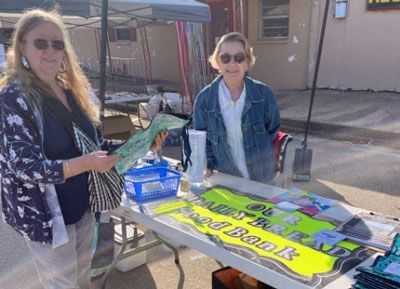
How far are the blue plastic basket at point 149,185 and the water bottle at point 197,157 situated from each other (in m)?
0.14

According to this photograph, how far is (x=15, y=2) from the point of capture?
5.50 m

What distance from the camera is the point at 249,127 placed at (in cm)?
271

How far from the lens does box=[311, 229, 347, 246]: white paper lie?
1.74 metres

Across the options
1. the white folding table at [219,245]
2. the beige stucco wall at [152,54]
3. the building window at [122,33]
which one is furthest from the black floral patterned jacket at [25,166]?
the building window at [122,33]

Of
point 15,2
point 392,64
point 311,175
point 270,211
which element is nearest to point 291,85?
point 392,64

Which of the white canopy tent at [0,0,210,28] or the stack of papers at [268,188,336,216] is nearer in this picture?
the stack of papers at [268,188,336,216]

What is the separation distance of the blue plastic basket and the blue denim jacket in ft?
1.36

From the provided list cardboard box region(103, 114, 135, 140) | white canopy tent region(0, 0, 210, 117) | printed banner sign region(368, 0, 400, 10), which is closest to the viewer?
white canopy tent region(0, 0, 210, 117)

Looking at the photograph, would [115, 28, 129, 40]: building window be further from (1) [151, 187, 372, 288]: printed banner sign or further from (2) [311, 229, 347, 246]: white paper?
(2) [311, 229, 347, 246]: white paper

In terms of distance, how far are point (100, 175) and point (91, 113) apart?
34 centimetres

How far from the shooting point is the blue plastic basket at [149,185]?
2.29 meters

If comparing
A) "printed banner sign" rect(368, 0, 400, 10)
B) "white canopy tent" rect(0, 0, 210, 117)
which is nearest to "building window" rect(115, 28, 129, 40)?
"white canopy tent" rect(0, 0, 210, 117)

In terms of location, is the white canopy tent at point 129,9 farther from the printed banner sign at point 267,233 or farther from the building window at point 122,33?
the building window at point 122,33

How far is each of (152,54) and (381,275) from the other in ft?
43.1
